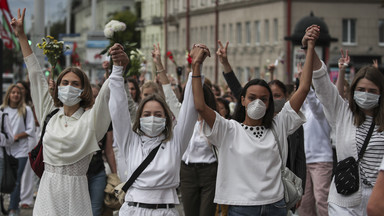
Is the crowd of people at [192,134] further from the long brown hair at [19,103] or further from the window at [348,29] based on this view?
the window at [348,29]

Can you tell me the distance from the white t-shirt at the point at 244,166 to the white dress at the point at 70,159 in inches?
45.4

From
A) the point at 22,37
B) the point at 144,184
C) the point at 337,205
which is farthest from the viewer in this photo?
the point at 22,37

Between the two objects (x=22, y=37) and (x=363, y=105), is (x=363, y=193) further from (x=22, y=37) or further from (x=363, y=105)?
(x=22, y=37)

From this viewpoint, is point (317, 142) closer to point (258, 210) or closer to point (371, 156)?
point (371, 156)

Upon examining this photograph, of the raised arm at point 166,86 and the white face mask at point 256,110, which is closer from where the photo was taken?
the white face mask at point 256,110

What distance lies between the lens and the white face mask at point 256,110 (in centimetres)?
693

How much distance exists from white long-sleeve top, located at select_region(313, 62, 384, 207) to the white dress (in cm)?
177

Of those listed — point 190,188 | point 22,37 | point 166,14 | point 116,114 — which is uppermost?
point 166,14

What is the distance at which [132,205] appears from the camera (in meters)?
6.93

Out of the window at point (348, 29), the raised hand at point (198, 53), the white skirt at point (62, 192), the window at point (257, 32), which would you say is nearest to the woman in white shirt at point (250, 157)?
the raised hand at point (198, 53)

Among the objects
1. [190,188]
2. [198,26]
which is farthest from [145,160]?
[198,26]

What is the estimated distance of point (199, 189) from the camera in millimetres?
9930

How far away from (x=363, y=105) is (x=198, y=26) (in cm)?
6371

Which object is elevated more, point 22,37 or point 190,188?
point 22,37
